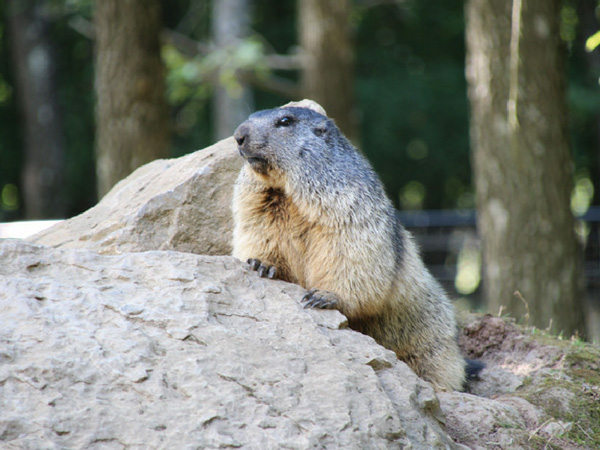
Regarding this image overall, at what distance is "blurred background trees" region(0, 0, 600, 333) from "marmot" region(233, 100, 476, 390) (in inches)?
122

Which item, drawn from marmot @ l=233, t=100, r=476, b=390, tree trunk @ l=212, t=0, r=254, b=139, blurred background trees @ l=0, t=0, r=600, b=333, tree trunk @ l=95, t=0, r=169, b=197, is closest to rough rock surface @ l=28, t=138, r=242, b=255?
marmot @ l=233, t=100, r=476, b=390

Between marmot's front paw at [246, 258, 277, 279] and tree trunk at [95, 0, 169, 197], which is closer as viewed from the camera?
marmot's front paw at [246, 258, 277, 279]

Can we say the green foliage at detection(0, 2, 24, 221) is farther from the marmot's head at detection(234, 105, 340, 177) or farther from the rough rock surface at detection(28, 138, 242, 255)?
the marmot's head at detection(234, 105, 340, 177)

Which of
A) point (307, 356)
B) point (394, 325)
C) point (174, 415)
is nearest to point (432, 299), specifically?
point (394, 325)

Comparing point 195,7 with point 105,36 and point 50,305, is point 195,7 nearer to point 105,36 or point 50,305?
point 105,36

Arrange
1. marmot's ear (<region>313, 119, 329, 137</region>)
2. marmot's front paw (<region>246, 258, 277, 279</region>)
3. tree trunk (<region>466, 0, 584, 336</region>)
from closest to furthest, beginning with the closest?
marmot's front paw (<region>246, 258, 277, 279</region>) → marmot's ear (<region>313, 119, 329, 137</region>) → tree trunk (<region>466, 0, 584, 336</region>)

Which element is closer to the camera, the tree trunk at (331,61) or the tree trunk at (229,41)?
the tree trunk at (331,61)

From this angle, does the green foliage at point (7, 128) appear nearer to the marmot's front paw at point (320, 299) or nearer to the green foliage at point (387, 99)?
the green foliage at point (387, 99)

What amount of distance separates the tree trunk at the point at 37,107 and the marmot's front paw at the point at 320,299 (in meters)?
16.3

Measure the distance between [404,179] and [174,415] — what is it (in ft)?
61.6

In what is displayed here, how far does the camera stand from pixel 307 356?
147 inches

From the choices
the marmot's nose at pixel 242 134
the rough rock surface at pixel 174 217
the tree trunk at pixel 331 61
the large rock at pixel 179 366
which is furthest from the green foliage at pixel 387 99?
the large rock at pixel 179 366

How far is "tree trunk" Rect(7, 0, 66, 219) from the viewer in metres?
19.4

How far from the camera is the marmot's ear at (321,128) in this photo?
15.9ft
